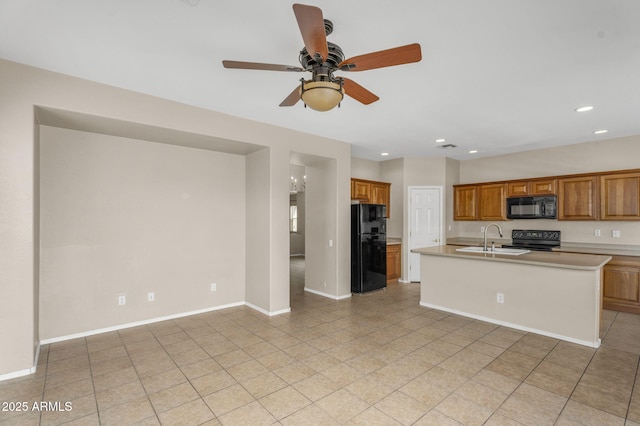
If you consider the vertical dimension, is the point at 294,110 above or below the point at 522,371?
above

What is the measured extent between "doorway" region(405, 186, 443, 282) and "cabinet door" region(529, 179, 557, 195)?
1.60 meters

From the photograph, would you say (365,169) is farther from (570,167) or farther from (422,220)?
(570,167)

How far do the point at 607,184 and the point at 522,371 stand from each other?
3974 millimetres

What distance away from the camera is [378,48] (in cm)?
240

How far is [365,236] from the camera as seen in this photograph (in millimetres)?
5605

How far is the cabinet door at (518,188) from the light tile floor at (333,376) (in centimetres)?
253

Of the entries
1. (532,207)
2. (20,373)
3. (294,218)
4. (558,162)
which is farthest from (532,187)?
(294,218)

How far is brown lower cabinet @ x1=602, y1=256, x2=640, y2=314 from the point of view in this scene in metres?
4.48

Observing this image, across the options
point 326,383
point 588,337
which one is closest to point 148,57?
point 326,383

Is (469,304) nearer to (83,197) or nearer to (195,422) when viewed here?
(195,422)

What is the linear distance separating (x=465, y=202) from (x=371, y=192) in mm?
2092

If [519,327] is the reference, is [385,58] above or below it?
above

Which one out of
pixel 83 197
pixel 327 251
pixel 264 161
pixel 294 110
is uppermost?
pixel 294 110

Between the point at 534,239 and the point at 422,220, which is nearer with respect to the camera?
the point at 534,239
